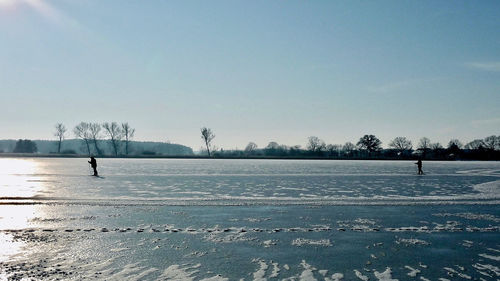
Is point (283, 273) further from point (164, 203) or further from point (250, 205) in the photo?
point (164, 203)

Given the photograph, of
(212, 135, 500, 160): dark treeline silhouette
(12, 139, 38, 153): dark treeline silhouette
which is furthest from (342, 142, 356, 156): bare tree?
(12, 139, 38, 153): dark treeline silhouette

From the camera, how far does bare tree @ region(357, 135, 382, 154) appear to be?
159 metres

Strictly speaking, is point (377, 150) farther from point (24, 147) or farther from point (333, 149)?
point (24, 147)

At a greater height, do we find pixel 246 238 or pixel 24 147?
pixel 24 147

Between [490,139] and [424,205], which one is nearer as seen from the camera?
[424,205]

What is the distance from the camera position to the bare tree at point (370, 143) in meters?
159

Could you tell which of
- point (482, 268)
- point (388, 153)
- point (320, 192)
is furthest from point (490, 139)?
point (482, 268)

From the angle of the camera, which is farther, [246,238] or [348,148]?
[348,148]

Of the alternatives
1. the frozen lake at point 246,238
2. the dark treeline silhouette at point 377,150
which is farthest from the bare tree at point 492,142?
the frozen lake at point 246,238

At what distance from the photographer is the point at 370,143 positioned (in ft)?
523

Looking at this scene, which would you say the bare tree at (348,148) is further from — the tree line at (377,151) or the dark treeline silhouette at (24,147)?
the dark treeline silhouette at (24,147)

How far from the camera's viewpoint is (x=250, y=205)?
621 inches

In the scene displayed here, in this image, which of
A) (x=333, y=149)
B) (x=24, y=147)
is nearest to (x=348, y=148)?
(x=333, y=149)

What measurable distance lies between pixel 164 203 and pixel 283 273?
9953mm
